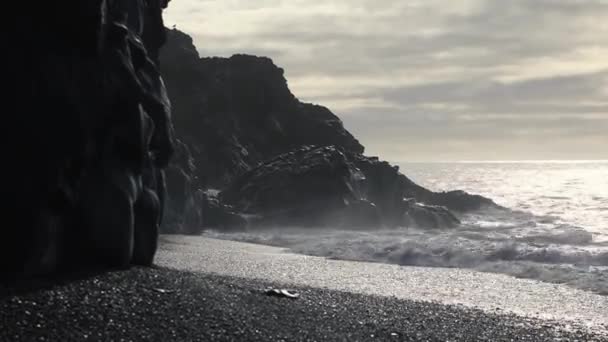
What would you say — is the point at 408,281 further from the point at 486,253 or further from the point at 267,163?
the point at 267,163

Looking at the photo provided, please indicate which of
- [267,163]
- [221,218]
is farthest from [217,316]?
[267,163]

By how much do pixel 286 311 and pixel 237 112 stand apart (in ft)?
314

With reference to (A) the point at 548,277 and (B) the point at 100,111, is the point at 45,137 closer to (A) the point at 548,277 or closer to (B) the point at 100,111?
(B) the point at 100,111

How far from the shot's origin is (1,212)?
57.3 ft

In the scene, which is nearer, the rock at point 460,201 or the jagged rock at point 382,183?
the jagged rock at point 382,183

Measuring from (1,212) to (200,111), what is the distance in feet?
296

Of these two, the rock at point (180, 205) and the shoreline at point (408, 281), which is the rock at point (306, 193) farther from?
the shoreline at point (408, 281)

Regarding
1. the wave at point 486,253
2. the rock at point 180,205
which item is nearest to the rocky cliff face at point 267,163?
the rock at point 180,205

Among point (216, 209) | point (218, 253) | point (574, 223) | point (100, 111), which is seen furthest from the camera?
point (574, 223)

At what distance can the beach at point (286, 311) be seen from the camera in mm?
15289

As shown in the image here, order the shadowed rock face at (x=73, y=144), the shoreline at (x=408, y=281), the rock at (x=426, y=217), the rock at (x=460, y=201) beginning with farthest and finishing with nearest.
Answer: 1. the rock at (x=460, y=201)
2. the rock at (x=426, y=217)
3. the shoreline at (x=408, y=281)
4. the shadowed rock face at (x=73, y=144)

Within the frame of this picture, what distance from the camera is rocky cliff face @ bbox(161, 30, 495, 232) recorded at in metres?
64.2

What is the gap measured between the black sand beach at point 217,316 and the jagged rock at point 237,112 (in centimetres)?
7537

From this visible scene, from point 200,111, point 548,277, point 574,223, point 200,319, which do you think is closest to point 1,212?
point 200,319
